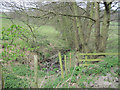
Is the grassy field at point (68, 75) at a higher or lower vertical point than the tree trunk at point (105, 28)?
lower

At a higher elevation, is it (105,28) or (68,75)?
(105,28)

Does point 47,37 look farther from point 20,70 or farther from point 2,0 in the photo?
point 2,0

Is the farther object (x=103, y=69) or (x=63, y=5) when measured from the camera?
(x=63, y=5)

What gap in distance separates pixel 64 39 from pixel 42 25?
3.20 meters

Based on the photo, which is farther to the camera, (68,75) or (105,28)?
(105,28)

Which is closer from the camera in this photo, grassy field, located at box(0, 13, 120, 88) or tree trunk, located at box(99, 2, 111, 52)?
grassy field, located at box(0, 13, 120, 88)

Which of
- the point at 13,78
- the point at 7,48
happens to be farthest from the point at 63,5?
the point at 13,78

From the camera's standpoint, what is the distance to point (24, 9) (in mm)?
5586

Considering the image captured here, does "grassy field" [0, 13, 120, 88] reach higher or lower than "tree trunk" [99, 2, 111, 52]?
lower

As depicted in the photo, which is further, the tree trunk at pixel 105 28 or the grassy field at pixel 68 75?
the tree trunk at pixel 105 28

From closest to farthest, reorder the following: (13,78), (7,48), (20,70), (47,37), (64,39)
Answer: (7,48) < (13,78) < (20,70) < (47,37) < (64,39)

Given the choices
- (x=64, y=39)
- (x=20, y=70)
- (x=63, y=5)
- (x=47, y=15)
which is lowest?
(x=20, y=70)

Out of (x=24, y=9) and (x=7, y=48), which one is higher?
(x=24, y=9)

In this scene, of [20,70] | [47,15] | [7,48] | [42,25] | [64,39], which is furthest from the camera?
[64,39]
